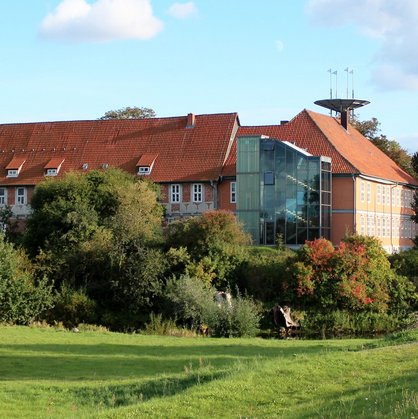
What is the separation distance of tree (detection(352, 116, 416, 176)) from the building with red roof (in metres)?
7.55

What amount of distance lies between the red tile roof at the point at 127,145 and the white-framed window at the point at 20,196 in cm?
65

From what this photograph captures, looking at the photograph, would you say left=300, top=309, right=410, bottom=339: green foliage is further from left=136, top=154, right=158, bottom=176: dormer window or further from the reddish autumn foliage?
left=136, top=154, right=158, bottom=176: dormer window

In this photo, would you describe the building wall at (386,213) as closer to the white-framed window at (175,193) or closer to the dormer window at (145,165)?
the white-framed window at (175,193)

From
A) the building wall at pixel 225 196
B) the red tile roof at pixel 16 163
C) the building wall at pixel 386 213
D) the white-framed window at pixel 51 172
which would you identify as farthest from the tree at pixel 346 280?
the red tile roof at pixel 16 163

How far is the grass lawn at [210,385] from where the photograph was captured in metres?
15.0

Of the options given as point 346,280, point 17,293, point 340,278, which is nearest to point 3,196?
point 17,293

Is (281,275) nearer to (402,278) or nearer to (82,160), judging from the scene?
(402,278)

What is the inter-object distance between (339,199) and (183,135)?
12.9 m

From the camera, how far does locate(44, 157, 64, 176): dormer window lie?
64750mm

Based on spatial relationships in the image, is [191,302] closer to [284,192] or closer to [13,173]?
[284,192]

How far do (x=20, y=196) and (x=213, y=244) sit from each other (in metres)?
22.4

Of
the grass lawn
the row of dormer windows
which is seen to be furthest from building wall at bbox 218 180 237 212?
the grass lawn

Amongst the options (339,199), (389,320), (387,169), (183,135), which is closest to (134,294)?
(389,320)

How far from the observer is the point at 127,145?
215 feet
